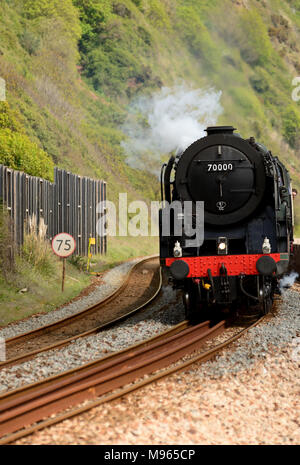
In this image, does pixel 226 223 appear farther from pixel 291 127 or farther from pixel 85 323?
pixel 291 127

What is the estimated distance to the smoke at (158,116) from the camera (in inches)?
1649

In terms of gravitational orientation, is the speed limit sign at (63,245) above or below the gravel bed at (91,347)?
above

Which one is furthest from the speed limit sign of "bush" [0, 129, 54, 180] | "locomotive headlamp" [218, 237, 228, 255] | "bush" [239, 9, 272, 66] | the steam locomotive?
"bush" [239, 9, 272, 66]

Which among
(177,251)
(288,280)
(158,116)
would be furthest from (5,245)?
(158,116)

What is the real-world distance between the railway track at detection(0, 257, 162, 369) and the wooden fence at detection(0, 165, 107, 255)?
320 cm

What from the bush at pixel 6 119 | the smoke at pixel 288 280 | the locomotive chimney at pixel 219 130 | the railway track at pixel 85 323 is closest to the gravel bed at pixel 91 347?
the railway track at pixel 85 323

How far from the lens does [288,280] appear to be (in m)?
17.1

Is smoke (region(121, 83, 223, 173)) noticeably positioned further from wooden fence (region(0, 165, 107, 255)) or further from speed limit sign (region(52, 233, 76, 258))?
speed limit sign (region(52, 233, 76, 258))

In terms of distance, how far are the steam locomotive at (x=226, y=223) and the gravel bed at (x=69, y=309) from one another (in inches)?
113

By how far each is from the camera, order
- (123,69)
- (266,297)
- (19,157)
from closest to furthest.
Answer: (266,297) < (19,157) < (123,69)

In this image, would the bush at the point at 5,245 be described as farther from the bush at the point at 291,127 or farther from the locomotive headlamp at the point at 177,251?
the bush at the point at 291,127

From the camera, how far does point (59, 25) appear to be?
148 ft

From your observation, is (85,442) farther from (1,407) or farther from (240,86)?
(240,86)

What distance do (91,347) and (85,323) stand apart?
2694 millimetres
